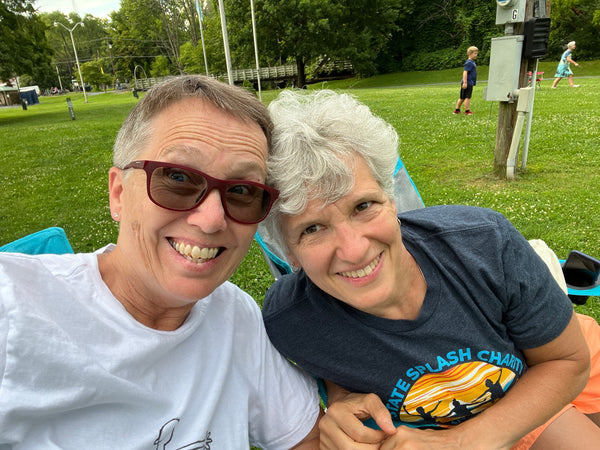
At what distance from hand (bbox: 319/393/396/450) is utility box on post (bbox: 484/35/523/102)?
5.79 meters

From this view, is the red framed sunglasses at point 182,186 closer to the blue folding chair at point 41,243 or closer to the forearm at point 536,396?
the blue folding chair at point 41,243

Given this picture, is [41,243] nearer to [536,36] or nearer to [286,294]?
[286,294]

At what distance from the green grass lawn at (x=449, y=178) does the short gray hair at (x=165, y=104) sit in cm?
297

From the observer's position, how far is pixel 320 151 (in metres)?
1.55

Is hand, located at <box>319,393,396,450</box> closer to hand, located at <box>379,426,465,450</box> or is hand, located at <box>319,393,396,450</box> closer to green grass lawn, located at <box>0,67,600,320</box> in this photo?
hand, located at <box>379,426,465,450</box>

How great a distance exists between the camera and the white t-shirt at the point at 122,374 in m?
1.18

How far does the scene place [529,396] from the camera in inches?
63.2

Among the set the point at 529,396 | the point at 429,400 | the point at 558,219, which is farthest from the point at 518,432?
the point at 558,219

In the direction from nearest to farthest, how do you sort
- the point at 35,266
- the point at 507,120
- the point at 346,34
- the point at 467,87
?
1. the point at 35,266
2. the point at 507,120
3. the point at 467,87
4. the point at 346,34

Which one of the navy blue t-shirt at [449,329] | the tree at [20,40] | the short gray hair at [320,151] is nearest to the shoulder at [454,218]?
the navy blue t-shirt at [449,329]

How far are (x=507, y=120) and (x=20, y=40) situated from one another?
2900 centimetres

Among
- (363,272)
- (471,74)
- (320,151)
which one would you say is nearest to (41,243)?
(320,151)

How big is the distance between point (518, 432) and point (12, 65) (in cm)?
3013

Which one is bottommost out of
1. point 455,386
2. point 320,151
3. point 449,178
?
point 449,178
